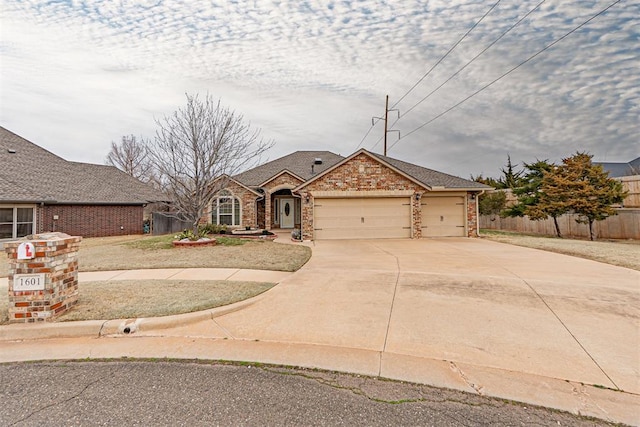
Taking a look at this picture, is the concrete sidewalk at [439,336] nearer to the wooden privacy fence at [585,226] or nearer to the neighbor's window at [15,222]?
the wooden privacy fence at [585,226]

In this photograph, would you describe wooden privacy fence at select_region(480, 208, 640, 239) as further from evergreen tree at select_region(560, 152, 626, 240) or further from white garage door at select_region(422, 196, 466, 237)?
white garage door at select_region(422, 196, 466, 237)

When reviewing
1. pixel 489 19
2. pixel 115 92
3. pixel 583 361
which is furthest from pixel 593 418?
pixel 115 92

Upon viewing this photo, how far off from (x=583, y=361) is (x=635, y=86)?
16337 mm

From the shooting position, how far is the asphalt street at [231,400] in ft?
8.09

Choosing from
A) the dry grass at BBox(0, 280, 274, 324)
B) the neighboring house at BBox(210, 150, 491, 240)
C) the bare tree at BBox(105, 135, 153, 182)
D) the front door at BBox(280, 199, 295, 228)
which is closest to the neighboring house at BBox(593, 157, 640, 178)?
the neighboring house at BBox(210, 150, 491, 240)

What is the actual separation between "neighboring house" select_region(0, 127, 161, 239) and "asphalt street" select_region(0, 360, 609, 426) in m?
15.4

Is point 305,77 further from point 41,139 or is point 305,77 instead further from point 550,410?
point 41,139

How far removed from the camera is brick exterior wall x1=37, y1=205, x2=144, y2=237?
16.2 meters

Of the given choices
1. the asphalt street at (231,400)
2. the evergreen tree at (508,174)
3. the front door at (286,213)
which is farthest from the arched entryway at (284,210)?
the evergreen tree at (508,174)

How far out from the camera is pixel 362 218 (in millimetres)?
15555

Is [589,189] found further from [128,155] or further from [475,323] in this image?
[128,155]

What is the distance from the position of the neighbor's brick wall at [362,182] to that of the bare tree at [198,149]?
3663 mm

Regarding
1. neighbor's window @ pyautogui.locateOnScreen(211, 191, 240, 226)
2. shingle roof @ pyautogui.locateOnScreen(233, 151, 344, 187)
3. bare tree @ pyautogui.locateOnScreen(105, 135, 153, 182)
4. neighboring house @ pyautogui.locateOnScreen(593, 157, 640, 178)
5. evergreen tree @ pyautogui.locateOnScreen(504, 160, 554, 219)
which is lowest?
neighbor's window @ pyautogui.locateOnScreen(211, 191, 240, 226)

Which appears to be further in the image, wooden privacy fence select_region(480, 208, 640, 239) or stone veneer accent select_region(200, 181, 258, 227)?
stone veneer accent select_region(200, 181, 258, 227)
